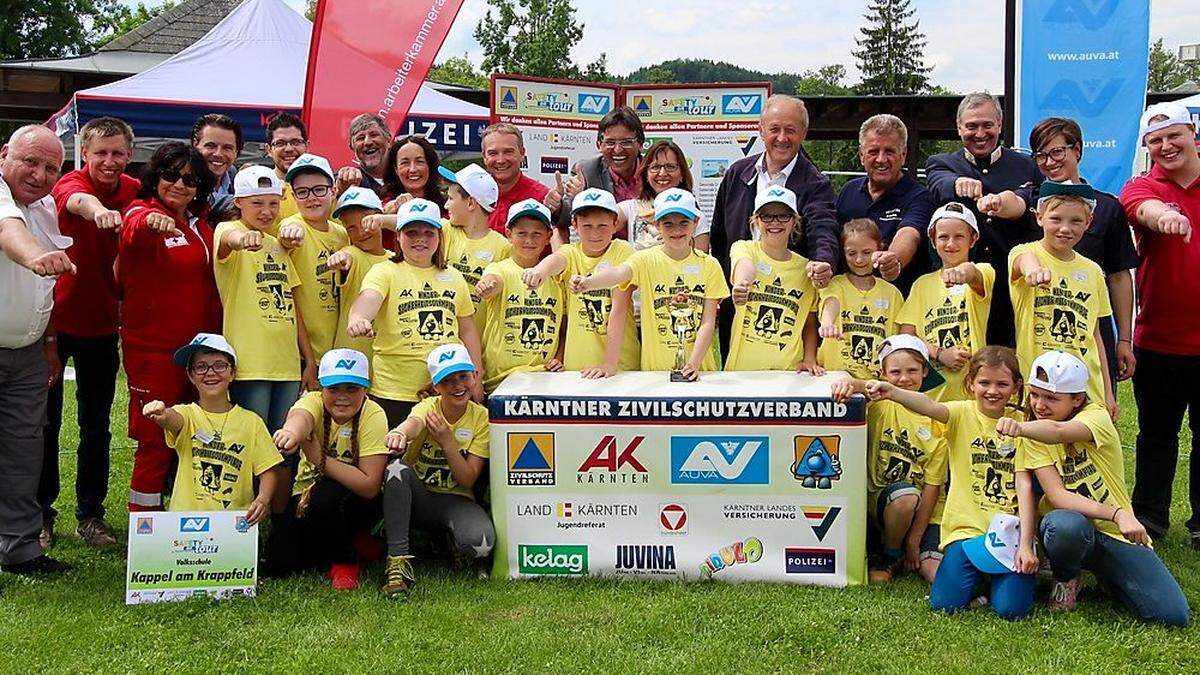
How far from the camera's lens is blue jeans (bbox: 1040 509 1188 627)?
3971mm

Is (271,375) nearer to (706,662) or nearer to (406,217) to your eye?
(406,217)

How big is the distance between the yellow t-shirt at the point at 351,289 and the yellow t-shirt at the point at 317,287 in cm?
3

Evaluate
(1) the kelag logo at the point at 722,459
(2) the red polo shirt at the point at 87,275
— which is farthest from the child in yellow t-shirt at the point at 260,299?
(1) the kelag logo at the point at 722,459

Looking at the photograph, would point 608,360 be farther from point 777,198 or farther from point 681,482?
point 777,198

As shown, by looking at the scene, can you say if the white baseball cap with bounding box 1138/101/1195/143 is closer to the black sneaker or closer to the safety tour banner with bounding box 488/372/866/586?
the safety tour banner with bounding box 488/372/866/586

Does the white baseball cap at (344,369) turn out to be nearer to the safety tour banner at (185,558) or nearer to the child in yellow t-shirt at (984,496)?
the safety tour banner at (185,558)

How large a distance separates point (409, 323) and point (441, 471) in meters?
0.70

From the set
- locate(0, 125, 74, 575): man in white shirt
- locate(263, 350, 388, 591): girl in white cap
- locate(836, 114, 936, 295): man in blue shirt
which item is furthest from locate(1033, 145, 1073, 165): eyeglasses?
locate(0, 125, 74, 575): man in white shirt

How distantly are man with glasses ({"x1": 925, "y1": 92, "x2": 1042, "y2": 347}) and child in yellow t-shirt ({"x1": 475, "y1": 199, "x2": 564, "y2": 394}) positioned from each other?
78.5 inches

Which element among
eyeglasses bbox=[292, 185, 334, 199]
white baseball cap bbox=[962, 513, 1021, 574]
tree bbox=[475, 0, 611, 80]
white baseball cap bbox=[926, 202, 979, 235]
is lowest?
white baseball cap bbox=[962, 513, 1021, 574]

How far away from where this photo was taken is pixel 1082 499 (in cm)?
407

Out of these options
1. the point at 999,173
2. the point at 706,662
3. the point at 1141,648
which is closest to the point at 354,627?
the point at 706,662

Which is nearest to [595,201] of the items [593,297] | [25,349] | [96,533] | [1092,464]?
[593,297]

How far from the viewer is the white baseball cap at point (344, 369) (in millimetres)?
4391
